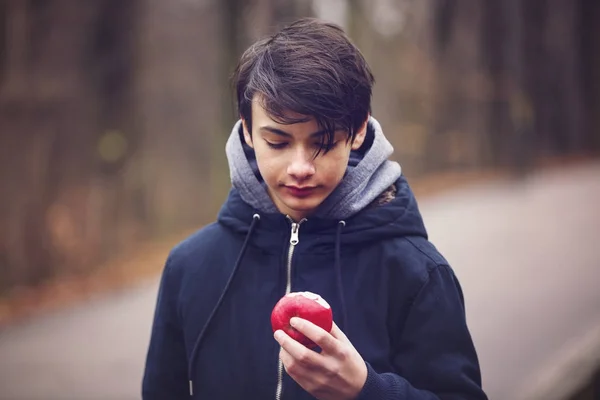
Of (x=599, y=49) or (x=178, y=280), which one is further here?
(x=599, y=49)

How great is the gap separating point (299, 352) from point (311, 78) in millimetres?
705

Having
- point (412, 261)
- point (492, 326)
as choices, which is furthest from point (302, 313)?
point (492, 326)

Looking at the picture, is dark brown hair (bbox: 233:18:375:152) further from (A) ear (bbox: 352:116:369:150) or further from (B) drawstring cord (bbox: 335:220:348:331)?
(B) drawstring cord (bbox: 335:220:348:331)

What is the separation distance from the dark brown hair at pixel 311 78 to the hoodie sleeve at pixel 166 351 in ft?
1.99

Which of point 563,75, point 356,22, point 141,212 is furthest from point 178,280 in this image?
point 563,75

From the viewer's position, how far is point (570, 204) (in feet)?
40.6

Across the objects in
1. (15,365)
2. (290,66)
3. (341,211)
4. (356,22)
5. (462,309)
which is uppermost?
(356,22)

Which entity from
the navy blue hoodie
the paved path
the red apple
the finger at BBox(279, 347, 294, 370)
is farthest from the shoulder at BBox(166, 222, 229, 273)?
the paved path

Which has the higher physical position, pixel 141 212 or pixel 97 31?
pixel 97 31

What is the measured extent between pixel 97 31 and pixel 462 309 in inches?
300

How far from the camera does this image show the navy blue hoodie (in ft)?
5.98

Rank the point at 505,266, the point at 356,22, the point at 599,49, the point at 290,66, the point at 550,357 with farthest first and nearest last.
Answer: the point at 599,49 < the point at 356,22 < the point at 505,266 < the point at 550,357 < the point at 290,66

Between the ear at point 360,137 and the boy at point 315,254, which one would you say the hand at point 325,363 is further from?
the ear at point 360,137

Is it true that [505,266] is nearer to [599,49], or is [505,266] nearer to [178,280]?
[178,280]
